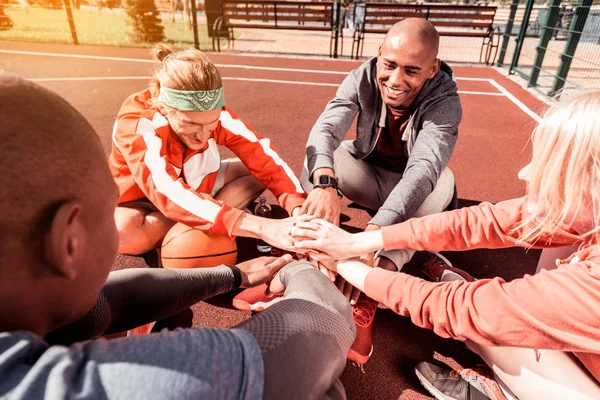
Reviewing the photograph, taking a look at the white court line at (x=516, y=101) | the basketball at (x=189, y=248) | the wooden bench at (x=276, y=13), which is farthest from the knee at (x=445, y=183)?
the wooden bench at (x=276, y=13)

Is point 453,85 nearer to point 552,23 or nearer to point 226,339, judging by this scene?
point 226,339

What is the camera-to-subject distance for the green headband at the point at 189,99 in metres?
2.28

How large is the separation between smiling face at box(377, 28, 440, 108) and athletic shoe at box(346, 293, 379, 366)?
150 centimetres

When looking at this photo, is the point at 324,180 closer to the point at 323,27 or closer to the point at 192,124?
the point at 192,124

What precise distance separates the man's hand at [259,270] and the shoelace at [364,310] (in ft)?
1.79

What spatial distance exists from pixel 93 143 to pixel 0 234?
0.83 feet

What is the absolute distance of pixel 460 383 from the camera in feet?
6.36

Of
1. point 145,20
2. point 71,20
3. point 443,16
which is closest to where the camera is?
point 443,16

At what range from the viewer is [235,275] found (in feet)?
6.80

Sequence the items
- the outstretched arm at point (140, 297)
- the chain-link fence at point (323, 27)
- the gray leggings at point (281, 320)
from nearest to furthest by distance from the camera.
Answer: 1. the gray leggings at point (281, 320)
2. the outstretched arm at point (140, 297)
3. the chain-link fence at point (323, 27)

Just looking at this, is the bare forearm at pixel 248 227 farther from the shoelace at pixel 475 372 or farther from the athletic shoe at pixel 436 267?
the shoelace at pixel 475 372

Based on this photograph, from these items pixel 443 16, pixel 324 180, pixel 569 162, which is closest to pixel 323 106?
pixel 324 180

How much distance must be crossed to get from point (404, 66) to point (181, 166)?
1.68 m

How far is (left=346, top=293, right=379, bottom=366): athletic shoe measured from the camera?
2.05 m
